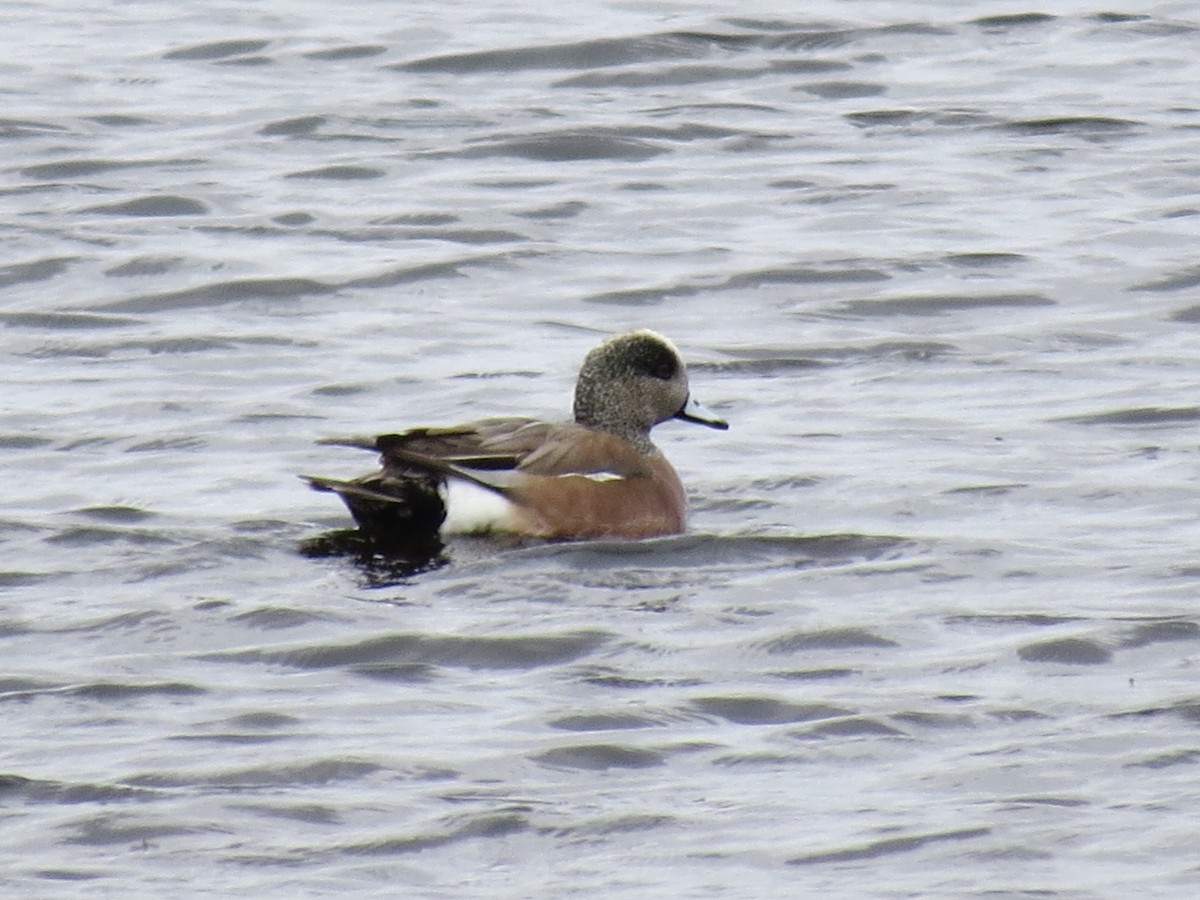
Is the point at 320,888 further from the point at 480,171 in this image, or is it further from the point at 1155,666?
the point at 480,171

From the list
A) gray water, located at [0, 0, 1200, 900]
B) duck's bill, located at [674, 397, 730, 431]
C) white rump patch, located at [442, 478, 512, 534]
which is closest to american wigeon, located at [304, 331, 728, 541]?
white rump patch, located at [442, 478, 512, 534]

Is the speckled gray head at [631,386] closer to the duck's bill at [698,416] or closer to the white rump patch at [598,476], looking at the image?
the duck's bill at [698,416]

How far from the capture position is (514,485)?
28.3 ft

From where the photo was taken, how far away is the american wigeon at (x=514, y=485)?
855 cm

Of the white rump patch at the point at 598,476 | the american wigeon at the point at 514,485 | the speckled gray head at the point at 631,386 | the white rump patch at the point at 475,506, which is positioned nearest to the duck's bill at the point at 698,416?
the speckled gray head at the point at 631,386

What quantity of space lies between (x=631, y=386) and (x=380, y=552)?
1127 millimetres

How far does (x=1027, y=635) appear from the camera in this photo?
24.3ft

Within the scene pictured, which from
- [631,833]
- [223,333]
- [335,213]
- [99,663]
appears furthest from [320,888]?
[335,213]

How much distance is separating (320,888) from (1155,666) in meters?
2.44

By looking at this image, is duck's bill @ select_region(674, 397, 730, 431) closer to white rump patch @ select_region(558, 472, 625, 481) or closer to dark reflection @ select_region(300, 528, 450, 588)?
white rump patch @ select_region(558, 472, 625, 481)

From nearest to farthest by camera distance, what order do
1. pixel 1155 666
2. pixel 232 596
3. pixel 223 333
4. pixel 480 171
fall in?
pixel 1155 666
pixel 232 596
pixel 223 333
pixel 480 171

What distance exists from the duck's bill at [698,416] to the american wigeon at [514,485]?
0.35 meters

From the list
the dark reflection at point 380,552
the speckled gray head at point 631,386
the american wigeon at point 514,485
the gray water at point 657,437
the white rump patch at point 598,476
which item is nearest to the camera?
the gray water at point 657,437

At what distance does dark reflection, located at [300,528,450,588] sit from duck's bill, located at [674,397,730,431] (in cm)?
107
